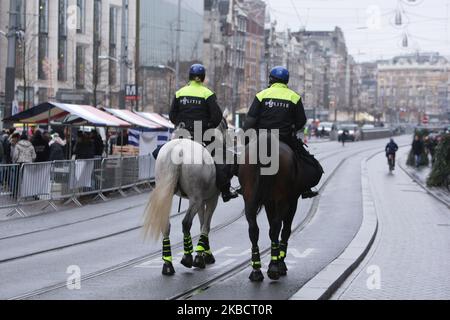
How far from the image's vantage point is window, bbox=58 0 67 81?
73.2 meters

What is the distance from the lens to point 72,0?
7362 centimetres

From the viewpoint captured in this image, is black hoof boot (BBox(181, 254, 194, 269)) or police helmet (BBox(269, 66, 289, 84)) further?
black hoof boot (BBox(181, 254, 194, 269))

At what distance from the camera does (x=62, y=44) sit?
73.8 meters

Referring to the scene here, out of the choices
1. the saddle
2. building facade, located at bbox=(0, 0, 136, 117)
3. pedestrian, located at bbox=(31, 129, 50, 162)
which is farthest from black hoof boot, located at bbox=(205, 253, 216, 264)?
building facade, located at bbox=(0, 0, 136, 117)

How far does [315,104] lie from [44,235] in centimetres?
15436

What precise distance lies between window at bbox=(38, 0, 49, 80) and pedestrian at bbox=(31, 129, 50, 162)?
1642 inches

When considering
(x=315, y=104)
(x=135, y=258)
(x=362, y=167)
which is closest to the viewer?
(x=135, y=258)

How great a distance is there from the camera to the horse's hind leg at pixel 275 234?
11.1 metres

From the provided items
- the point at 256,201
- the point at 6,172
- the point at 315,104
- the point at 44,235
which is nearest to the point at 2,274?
the point at 256,201

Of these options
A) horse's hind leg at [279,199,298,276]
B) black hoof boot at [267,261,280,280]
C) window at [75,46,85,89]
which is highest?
window at [75,46,85,89]

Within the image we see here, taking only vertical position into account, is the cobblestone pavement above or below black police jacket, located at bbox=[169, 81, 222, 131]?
below

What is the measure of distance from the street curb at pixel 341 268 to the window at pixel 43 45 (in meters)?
52.1

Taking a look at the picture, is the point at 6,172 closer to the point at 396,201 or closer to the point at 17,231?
the point at 17,231

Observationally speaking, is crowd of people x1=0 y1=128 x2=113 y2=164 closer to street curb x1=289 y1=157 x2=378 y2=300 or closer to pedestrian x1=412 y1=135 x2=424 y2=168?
street curb x1=289 y1=157 x2=378 y2=300
